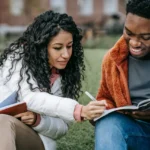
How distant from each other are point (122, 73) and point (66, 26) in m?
0.44

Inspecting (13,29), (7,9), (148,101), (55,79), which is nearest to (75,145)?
(55,79)

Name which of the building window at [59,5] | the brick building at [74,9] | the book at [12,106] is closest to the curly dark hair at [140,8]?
the book at [12,106]

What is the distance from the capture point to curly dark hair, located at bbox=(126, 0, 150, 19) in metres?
2.87

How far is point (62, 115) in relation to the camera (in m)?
2.94

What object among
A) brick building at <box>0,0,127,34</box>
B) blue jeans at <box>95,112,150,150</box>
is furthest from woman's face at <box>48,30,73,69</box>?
brick building at <box>0,0,127,34</box>

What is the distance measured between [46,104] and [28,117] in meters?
0.19

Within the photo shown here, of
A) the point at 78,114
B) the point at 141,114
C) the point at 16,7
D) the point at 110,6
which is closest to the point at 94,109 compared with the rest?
the point at 78,114

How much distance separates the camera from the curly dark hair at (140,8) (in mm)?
2869

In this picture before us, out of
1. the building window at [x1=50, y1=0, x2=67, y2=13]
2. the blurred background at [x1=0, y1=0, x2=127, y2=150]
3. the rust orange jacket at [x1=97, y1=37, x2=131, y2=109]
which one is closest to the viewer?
the rust orange jacket at [x1=97, y1=37, x2=131, y2=109]

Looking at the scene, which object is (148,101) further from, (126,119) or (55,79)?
(55,79)

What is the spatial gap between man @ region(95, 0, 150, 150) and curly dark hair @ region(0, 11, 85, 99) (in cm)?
26

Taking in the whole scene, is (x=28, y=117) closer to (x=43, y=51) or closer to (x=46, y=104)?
(x=46, y=104)

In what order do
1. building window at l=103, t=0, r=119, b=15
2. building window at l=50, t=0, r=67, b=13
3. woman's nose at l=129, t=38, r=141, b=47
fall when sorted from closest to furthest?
woman's nose at l=129, t=38, r=141, b=47, building window at l=50, t=0, r=67, b=13, building window at l=103, t=0, r=119, b=15

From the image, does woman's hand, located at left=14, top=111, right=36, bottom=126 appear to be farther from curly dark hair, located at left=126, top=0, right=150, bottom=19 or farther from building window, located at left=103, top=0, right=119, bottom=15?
building window, located at left=103, top=0, right=119, bottom=15
